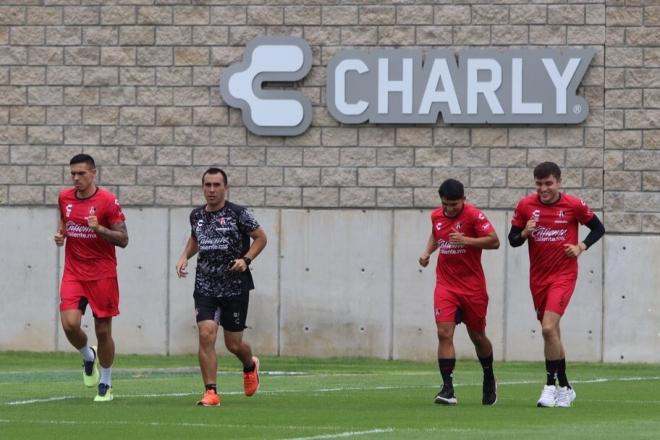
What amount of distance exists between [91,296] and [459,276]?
10.6 feet

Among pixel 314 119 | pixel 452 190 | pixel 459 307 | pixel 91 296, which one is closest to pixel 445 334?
pixel 459 307

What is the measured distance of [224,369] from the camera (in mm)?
22438

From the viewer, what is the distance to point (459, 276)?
15.6 meters

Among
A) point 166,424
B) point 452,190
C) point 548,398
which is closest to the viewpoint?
point 166,424

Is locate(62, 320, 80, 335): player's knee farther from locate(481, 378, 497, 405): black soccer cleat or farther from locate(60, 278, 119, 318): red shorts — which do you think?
locate(481, 378, 497, 405): black soccer cleat

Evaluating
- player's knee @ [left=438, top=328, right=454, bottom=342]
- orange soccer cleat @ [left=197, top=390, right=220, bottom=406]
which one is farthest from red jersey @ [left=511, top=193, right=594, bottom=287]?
orange soccer cleat @ [left=197, top=390, right=220, bottom=406]

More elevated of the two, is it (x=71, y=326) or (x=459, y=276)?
(x=459, y=276)

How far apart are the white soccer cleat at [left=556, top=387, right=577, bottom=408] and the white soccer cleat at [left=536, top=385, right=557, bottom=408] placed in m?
0.05

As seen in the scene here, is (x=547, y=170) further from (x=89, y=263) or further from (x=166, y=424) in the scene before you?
(x=166, y=424)

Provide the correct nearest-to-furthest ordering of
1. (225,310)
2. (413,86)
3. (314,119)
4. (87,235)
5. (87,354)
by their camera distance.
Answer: (225,310)
(87,235)
(87,354)
(413,86)
(314,119)

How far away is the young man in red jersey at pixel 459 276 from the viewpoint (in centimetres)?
1541

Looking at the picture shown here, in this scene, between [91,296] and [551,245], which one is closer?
[551,245]

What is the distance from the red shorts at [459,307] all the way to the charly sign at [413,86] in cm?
921

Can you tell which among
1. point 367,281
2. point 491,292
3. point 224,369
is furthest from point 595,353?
point 224,369
